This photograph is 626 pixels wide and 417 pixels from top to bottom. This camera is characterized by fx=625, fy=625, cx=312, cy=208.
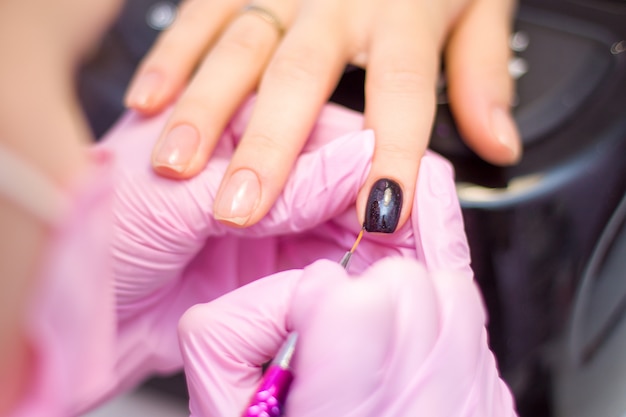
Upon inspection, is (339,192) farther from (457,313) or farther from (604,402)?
(604,402)

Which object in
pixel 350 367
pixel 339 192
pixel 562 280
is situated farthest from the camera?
pixel 562 280

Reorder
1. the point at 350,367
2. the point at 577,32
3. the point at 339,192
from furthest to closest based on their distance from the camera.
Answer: the point at 577,32
the point at 339,192
the point at 350,367

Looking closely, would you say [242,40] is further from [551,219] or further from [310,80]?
[551,219]

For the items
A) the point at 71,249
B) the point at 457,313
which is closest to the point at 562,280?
the point at 457,313

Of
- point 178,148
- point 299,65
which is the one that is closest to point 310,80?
point 299,65

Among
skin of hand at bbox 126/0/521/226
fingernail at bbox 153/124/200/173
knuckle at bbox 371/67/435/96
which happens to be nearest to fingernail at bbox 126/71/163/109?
skin of hand at bbox 126/0/521/226

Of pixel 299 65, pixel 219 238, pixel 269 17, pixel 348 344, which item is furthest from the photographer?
pixel 269 17
